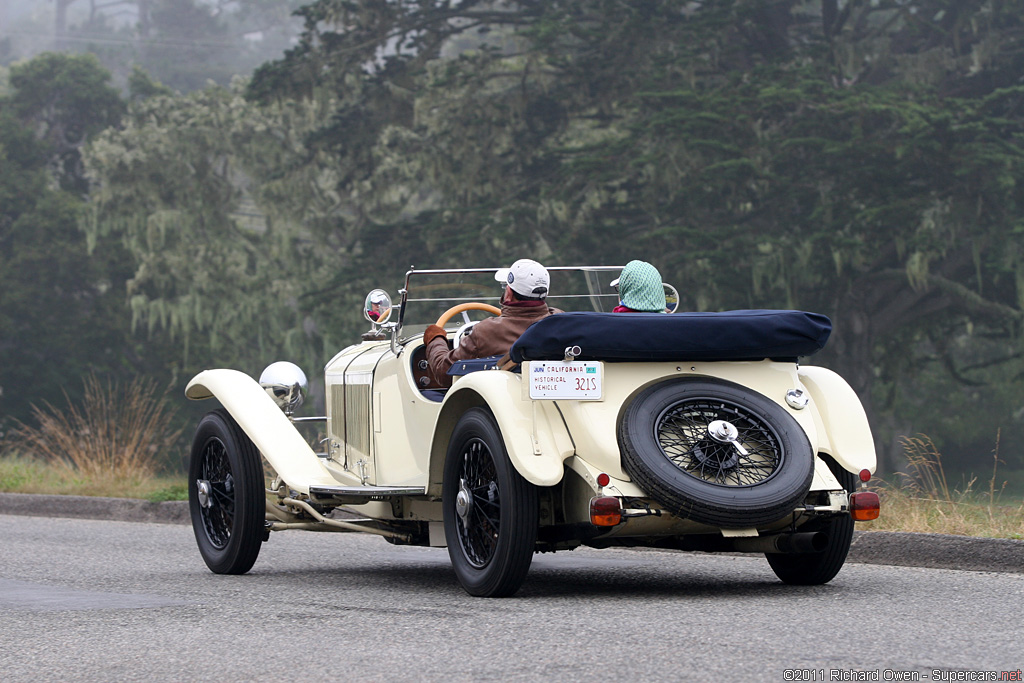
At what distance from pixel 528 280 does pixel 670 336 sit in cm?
104

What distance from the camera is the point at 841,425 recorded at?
21.5 feet

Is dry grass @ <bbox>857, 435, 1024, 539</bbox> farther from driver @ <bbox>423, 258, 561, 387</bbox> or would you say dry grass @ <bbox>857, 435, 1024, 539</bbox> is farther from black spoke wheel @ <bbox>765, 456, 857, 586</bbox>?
driver @ <bbox>423, 258, 561, 387</bbox>

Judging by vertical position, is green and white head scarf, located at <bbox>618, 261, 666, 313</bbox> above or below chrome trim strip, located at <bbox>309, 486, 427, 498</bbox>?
above

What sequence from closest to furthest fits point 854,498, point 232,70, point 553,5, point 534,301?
1. point 854,498
2. point 534,301
3. point 553,5
4. point 232,70

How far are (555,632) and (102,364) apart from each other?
125 feet

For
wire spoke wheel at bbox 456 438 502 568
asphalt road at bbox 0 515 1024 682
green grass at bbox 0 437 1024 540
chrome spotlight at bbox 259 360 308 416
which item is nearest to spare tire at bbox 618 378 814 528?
asphalt road at bbox 0 515 1024 682

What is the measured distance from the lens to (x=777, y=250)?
29.6 metres

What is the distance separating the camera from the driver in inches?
277

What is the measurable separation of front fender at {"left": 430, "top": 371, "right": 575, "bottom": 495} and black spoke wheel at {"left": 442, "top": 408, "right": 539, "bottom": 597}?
0.36 ft

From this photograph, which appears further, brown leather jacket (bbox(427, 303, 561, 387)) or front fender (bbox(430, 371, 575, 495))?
brown leather jacket (bbox(427, 303, 561, 387))

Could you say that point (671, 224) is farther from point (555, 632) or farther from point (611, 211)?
point (555, 632)

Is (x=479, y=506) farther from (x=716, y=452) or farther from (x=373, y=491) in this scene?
(x=716, y=452)

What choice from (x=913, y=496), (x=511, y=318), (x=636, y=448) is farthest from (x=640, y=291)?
(x=913, y=496)

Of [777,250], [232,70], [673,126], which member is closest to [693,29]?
[673,126]
